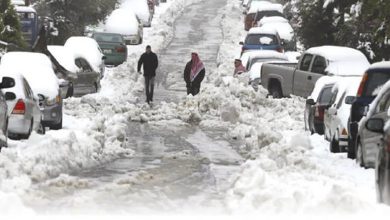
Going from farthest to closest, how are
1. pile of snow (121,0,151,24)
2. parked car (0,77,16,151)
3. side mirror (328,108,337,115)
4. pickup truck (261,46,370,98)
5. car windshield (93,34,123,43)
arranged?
pile of snow (121,0,151,24) < car windshield (93,34,123,43) < pickup truck (261,46,370,98) < side mirror (328,108,337,115) < parked car (0,77,16,151)

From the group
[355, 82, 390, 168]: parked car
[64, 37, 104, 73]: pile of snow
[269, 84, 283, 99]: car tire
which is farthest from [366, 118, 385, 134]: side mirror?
[64, 37, 104, 73]: pile of snow

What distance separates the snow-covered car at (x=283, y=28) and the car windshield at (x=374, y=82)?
99.8 feet

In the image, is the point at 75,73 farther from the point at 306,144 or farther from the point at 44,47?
the point at 306,144

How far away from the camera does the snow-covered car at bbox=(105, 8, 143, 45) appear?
47688 mm

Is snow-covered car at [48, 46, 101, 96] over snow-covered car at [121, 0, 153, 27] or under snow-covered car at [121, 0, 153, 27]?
over

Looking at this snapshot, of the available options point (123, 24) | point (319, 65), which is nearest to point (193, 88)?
point (319, 65)

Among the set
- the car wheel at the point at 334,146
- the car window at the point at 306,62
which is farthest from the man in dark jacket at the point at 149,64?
the car wheel at the point at 334,146

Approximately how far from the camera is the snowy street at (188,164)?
10.0 m

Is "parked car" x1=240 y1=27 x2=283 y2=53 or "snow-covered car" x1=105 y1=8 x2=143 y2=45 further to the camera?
"snow-covered car" x1=105 y1=8 x2=143 y2=45

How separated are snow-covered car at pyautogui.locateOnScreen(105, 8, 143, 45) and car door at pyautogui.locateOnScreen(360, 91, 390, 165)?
3466 centimetres

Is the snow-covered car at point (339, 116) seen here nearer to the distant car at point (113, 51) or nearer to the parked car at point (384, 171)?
the parked car at point (384, 171)

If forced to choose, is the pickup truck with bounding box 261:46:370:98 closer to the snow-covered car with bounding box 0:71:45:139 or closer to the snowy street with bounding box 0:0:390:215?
the snowy street with bounding box 0:0:390:215

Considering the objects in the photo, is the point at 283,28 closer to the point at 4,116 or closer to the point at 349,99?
the point at 349,99

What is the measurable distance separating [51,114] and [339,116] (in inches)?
243
